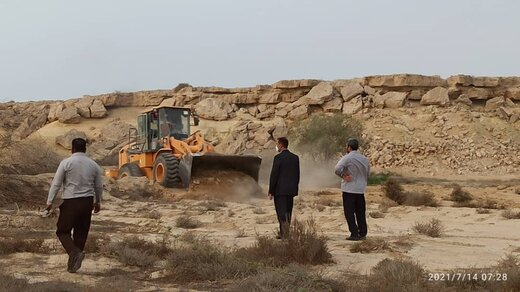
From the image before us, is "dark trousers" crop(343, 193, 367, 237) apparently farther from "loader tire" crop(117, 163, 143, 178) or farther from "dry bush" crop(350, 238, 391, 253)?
"loader tire" crop(117, 163, 143, 178)

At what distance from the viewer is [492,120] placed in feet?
132

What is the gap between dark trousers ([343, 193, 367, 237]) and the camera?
9.00 meters

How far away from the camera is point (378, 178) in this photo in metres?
30.5

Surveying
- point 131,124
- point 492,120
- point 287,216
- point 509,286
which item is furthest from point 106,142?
point 509,286

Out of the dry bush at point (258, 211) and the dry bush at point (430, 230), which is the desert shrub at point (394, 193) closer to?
the dry bush at point (258, 211)

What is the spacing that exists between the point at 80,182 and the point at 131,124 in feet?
124

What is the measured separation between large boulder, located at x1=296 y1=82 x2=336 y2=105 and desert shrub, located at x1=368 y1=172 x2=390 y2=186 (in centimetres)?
963

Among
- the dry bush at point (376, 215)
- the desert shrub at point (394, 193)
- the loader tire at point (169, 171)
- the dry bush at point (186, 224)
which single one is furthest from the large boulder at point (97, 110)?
the dry bush at point (376, 215)

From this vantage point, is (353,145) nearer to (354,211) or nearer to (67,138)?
(354,211)

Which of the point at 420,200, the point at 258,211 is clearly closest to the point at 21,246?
the point at 258,211

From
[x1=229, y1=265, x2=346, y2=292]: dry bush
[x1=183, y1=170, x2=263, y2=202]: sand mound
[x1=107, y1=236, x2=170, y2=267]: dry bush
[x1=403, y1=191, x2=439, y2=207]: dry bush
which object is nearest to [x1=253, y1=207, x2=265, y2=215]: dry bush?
[x1=183, y1=170, x2=263, y2=202]: sand mound

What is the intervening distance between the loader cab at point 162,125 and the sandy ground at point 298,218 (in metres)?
2.83

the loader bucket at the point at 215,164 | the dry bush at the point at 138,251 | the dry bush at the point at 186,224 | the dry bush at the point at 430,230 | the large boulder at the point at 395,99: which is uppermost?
the large boulder at the point at 395,99

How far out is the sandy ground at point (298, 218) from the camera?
7.01 meters
